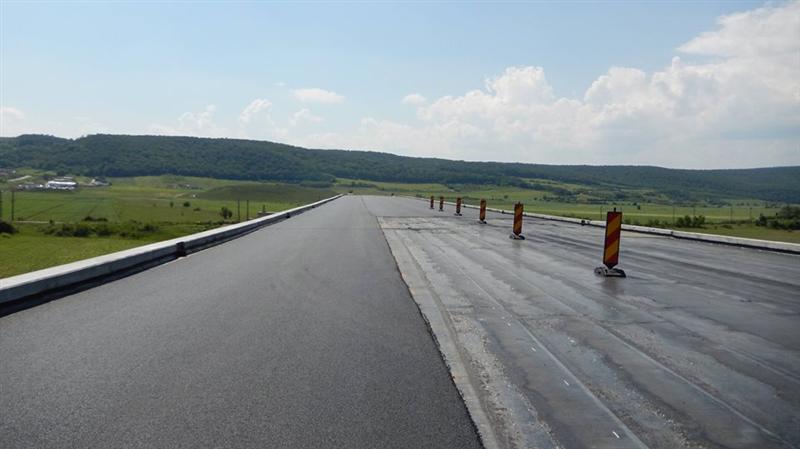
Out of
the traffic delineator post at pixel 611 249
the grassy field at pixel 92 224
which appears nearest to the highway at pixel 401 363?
the traffic delineator post at pixel 611 249

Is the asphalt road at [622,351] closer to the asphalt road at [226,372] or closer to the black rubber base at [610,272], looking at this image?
the black rubber base at [610,272]

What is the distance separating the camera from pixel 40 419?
450cm

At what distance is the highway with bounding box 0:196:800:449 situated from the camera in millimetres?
4430

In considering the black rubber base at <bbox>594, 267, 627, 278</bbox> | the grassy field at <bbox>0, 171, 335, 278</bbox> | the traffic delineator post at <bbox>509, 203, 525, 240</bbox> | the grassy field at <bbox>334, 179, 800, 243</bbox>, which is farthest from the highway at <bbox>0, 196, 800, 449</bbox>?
the grassy field at <bbox>334, 179, 800, 243</bbox>

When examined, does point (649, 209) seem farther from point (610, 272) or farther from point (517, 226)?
point (610, 272)

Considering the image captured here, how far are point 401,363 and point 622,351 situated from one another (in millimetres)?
2474

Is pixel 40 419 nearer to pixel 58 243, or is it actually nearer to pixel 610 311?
pixel 610 311

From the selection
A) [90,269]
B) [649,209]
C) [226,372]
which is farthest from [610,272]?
[649,209]

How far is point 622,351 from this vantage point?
22.5 ft

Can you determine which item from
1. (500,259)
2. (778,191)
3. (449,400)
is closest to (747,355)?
(449,400)

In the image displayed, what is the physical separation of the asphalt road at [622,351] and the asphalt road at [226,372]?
1.75 feet

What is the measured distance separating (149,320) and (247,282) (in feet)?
11.5

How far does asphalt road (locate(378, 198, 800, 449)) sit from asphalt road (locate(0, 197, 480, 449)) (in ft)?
1.75

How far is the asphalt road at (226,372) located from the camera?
431cm
